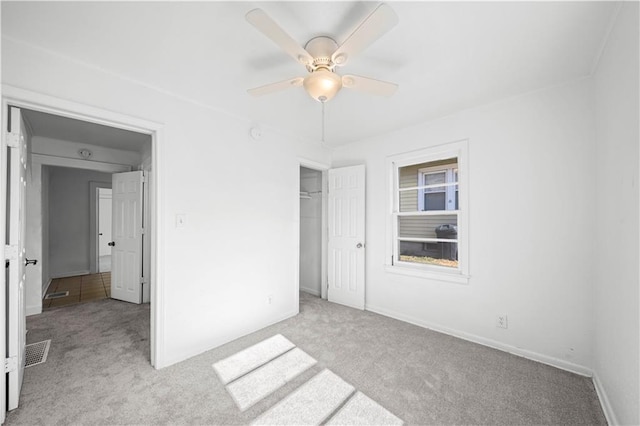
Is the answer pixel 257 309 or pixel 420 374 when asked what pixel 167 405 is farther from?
pixel 420 374

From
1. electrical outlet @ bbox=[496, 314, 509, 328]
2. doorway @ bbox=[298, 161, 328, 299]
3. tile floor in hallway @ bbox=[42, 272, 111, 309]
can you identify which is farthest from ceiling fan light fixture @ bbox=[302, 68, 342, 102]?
tile floor in hallway @ bbox=[42, 272, 111, 309]

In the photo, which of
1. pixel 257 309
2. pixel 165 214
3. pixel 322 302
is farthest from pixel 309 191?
pixel 165 214

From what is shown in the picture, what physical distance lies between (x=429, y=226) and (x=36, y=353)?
4.31 m

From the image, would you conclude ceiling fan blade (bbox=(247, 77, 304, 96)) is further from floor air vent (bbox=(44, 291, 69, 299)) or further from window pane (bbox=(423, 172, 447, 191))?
floor air vent (bbox=(44, 291, 69, 299))

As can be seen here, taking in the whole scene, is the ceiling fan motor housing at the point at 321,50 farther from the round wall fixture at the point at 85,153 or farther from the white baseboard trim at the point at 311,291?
the round wall fixture at the point at 85,153

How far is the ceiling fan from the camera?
1.28 metres

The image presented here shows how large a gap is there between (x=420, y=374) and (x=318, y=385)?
0.85 metres

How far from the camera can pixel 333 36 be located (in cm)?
167

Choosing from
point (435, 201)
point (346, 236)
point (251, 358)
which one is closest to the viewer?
point (251, 358)

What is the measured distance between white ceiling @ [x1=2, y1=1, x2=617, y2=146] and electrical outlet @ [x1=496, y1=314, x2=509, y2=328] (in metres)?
2.12

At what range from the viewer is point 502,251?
8.56 feet

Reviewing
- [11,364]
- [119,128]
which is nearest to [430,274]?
[119,128]

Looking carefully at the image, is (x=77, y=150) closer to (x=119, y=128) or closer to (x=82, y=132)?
(x=82, y=132)

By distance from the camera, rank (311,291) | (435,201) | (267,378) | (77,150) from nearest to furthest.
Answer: (267,378)
(435,201)
(77,150)
(311,291)
